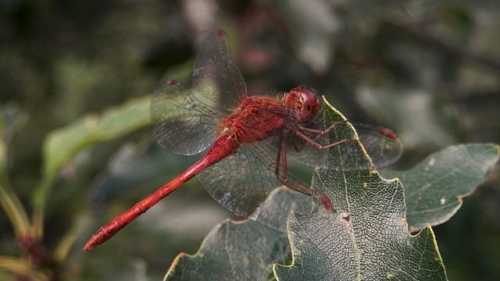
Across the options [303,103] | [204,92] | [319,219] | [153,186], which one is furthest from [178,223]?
[319,219]

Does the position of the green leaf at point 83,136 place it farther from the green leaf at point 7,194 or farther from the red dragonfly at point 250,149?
the red dragonfly at point 250,149

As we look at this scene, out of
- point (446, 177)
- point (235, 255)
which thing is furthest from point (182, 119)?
point (446, 177)

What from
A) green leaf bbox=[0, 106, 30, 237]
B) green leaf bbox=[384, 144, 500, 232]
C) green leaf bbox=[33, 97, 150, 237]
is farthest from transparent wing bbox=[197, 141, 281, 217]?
green leaf bbox=[0, 106, 30, 237]

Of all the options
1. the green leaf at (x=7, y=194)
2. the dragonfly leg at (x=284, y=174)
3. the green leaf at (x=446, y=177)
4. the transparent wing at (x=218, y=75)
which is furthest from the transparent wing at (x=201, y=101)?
the green leaf at (x=7, y=194)

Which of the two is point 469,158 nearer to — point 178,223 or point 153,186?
point 153,186

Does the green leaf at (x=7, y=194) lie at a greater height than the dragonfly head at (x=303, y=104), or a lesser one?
lesser

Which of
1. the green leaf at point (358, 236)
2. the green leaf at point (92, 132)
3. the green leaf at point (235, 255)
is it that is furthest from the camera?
the green leaf at point (92, 132)
